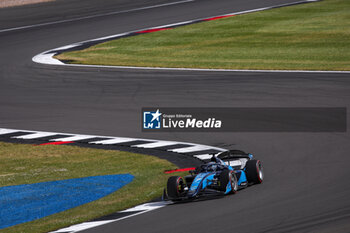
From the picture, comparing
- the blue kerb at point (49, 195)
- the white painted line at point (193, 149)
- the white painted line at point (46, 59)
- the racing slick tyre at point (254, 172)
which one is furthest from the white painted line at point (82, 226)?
the white painted line at point (46, 59)

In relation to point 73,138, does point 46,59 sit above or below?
above

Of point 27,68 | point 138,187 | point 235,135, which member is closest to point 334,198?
point 138,187

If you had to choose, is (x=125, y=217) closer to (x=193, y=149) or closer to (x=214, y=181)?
(x=214, y=181)

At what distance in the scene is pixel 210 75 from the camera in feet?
77.6

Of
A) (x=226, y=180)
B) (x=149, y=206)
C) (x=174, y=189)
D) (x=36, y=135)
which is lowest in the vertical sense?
(x=36, y=135)

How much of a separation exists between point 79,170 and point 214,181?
399cm

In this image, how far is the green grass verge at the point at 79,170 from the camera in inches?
444

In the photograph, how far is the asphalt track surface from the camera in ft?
33.6

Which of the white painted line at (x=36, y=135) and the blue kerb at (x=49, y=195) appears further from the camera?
the white painted line at (x=36, y=135)

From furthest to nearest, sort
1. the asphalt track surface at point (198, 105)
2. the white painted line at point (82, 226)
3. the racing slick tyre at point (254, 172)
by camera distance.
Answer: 1. the racing slick tyre at point (254, 172)
2. the white painted line at point (82, 226)
3. the asphalt track surface at point (198, 105)

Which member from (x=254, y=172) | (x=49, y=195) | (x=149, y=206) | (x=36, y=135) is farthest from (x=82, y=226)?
(x=36, y=135)

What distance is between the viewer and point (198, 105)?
19672mm

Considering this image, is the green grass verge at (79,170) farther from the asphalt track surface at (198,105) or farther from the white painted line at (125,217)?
the asphalt track surface at (198,105)

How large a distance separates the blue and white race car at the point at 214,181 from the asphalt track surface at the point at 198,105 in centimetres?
22
